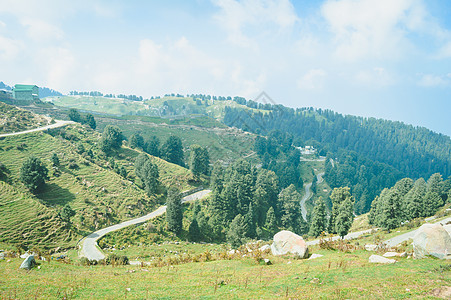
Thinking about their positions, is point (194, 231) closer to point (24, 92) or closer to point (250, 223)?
point (250, 223)

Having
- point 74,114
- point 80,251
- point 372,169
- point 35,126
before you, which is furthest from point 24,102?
point 372,169

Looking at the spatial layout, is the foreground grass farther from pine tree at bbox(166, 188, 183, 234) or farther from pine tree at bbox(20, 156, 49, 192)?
pine tree at bbox(20, 156, 49, 192)

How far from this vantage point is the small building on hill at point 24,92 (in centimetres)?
13850

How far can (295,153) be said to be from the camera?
16488 cm

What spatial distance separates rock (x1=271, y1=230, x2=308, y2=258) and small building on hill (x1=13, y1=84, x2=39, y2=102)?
17213 cm

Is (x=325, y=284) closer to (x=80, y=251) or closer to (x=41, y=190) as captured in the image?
(x=80, y=251)

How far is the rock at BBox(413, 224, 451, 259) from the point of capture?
18000 mm

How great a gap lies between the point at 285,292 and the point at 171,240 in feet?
139

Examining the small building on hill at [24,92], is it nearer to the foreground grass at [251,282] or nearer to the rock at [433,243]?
Result: the foreground grass at [251,282]

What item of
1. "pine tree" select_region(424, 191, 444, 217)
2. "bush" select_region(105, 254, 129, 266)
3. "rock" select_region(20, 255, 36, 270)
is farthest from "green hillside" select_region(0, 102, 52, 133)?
"pine tree" select_region(424, 191, 444, 217)

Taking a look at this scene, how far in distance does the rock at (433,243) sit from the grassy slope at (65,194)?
50.6m

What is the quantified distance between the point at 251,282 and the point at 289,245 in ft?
30.0

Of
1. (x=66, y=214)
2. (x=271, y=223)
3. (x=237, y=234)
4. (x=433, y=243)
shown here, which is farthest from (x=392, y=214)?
(x=66, y=214)

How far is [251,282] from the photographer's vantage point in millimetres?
16656
